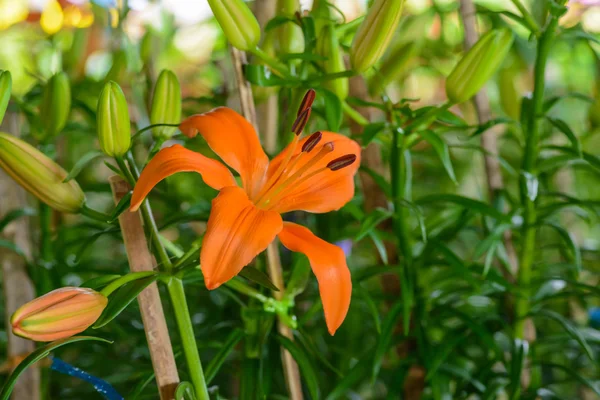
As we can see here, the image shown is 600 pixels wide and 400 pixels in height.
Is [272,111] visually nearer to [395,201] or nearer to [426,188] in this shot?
[395,201]

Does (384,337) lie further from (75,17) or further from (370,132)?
(75,17)

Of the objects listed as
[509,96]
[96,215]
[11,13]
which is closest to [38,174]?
[96,215]

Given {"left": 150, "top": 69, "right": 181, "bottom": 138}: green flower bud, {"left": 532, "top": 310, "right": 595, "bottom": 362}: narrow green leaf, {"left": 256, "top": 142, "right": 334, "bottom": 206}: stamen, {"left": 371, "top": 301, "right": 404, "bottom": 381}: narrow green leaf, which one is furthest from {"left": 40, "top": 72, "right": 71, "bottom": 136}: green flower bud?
{"left": 532, "top": 310, "right": 595, "bottom": 362}: narrow green leaf

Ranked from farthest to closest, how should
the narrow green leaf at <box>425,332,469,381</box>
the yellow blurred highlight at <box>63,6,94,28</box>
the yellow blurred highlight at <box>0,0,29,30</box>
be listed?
1. the yellow blurred highlight at <box>0,0,29,30</box>
2. the yellow blurred highlight at <box>63,6,94,28</box>
3. the narrow green leaf at <box>425,332,469,381</box>

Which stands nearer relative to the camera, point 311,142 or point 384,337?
point 311,142

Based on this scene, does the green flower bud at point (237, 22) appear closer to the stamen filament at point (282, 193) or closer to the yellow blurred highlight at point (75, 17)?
the stamen filament at point (282, 193)

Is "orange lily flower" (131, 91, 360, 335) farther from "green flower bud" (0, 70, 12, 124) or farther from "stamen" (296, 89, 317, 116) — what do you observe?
"green flower bud" (0, 70, 12, 124)
